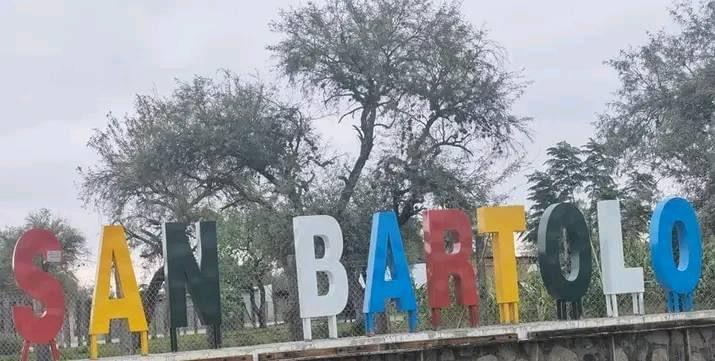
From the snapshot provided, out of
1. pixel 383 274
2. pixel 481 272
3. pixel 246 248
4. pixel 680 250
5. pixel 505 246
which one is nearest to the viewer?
pixel 383 274

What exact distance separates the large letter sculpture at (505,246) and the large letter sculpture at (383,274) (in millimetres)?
1352

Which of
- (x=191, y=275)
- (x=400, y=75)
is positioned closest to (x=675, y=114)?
(x=400, y=75)

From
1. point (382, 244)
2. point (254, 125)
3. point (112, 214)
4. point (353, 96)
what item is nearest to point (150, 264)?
point (112, 214)

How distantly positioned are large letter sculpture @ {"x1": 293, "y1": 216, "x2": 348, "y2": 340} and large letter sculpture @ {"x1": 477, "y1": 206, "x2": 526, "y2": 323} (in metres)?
2.23

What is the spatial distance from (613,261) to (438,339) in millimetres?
3366

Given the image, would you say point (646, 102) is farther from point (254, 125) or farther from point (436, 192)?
point (254, 125)

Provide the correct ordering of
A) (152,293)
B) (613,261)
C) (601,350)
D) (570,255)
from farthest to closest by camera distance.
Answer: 1. (152,293)
2. (570,255)
3. (613,261)
4. (601,350)

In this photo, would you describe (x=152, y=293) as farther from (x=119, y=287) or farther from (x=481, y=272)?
(x=119, y=287)

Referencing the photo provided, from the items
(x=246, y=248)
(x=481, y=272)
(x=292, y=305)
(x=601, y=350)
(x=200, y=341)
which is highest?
(x=246, y=248)

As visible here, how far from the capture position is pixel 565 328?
1338cm

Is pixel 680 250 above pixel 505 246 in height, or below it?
below

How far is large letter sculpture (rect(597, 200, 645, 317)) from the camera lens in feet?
47.7

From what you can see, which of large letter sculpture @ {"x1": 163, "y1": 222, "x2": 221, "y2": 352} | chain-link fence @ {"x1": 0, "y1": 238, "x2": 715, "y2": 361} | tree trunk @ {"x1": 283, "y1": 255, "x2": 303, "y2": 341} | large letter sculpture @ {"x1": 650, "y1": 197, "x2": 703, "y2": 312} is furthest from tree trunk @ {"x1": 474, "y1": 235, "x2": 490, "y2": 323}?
large letter sculpture @ {"x1": 163, "y1": 222, "x2": 221, "y2": 352}

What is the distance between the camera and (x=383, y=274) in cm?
1295
